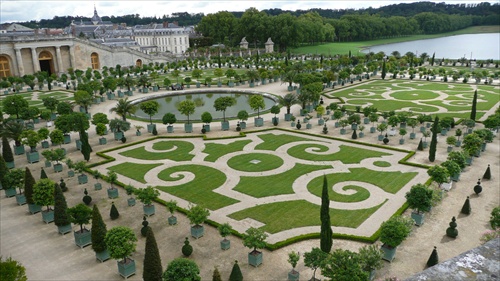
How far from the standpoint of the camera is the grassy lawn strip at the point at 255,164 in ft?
128

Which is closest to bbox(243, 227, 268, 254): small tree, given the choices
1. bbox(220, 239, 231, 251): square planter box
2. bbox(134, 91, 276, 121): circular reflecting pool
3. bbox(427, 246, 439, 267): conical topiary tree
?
bbox(220, 239, 231, 251): square planter box

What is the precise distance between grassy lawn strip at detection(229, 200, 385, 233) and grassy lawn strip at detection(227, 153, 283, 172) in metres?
8.07

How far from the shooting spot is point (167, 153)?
44.3 meters

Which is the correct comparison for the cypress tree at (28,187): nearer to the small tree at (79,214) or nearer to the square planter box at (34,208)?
the square planter box at (34,208)

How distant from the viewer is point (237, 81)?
286ft

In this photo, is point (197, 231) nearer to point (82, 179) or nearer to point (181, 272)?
point (181, 272)

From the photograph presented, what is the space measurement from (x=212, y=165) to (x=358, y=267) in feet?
76.6

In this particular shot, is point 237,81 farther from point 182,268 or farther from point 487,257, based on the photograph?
point 487,257

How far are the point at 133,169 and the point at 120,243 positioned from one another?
1780cm

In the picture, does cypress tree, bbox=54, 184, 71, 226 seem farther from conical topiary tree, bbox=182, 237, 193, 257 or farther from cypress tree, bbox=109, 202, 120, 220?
conical topiary tree, bbox=182, 237, 193, 257

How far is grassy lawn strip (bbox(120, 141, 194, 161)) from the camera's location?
141ft

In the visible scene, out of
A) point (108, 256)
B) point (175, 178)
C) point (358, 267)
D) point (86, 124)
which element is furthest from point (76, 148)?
point (358, 267)

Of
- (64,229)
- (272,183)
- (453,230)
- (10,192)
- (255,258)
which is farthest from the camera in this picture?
(272,183)

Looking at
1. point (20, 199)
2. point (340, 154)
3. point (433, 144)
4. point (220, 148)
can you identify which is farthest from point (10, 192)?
point (433, 144)
